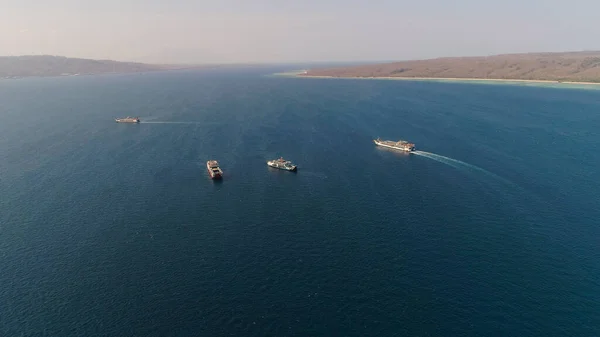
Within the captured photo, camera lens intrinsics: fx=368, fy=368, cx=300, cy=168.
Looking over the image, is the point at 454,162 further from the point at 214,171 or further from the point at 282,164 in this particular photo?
the point at 214,171

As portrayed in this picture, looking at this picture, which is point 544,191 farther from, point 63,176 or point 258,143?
point 63,176

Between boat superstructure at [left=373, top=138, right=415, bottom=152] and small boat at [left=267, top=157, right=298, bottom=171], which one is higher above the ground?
boat superstructure at [left=373, top=138, right=415, bottom=152]

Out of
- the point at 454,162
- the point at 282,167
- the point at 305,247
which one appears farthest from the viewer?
the point at 454,162

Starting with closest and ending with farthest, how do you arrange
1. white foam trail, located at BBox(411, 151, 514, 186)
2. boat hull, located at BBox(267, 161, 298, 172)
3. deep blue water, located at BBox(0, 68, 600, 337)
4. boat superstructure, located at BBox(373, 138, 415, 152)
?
1. deep blue water, located at BBox(0, 68, 600, 337)
2. white foam trail, located at BBox(411, 151, 514, 186)
3. boat hull, located at BBox(267, 161, 298, 172)
4. boat superstructure, located at BBox(373, 138, 415, 152)

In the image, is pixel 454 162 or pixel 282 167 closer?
pixel 282 167

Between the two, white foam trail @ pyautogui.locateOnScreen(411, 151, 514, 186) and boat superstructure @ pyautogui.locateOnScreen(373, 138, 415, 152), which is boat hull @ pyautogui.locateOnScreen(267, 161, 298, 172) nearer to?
boat superstructure @ pyautogui.locateOnScreen(373, 138, 415, 152)

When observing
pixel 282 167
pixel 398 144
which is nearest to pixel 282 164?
pixel 282 167

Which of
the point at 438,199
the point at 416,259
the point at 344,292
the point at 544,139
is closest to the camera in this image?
the point at 344,292

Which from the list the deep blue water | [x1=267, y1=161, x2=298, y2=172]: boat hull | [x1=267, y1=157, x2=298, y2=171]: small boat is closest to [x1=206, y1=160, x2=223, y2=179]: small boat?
the deep blue water

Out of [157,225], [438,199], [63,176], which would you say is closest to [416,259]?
[438,199]
